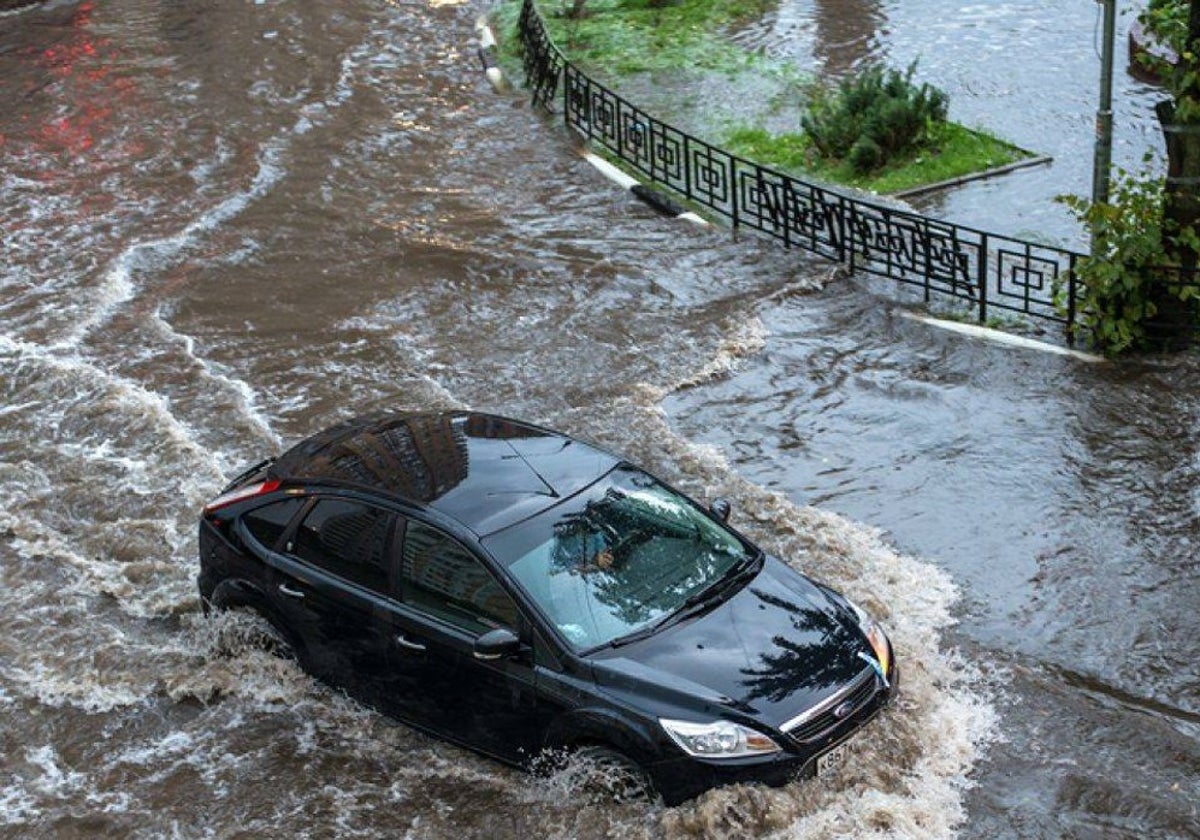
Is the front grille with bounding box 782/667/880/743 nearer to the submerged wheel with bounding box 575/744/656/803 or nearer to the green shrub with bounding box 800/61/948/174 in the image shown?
the submerged wheel with bounding box 575/744/656/803

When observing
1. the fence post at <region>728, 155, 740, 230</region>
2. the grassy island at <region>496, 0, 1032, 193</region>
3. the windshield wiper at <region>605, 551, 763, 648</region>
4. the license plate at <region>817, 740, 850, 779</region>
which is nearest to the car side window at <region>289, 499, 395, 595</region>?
the windshield wiper at <region>605, 551, 763, 648</region>

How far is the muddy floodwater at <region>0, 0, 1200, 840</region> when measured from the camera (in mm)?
8320

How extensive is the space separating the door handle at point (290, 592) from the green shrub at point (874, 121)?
11.7m

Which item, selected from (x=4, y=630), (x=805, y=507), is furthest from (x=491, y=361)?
(x=4, y=630)

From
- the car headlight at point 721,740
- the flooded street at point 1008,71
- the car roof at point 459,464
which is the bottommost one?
the flooded street at point 1008,71

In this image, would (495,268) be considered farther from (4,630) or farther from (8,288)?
(4,630)

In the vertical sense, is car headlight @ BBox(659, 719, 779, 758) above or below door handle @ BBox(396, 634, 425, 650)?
below

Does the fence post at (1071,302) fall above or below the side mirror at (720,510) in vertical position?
below

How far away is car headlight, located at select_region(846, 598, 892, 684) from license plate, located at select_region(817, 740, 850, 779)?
42 cm

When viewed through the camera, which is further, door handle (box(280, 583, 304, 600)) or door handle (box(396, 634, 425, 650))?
door handle (box(280, 583, 304, 600))

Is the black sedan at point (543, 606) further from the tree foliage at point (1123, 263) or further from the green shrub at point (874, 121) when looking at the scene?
the green shrub at point (874, 121)

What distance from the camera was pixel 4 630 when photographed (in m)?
10.2

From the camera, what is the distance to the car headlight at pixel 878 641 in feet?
26.4

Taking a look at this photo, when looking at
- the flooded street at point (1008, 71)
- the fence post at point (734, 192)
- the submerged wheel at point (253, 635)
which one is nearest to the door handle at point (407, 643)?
the submerged wheel at point (253, 635)
